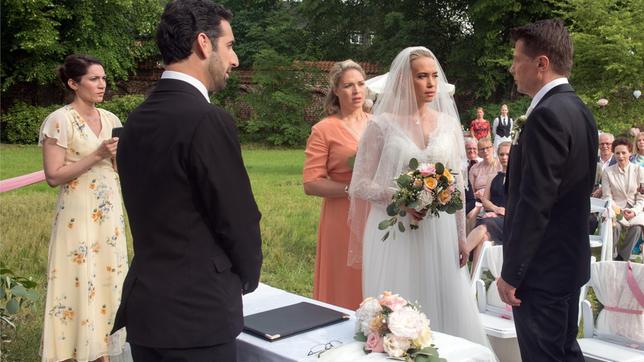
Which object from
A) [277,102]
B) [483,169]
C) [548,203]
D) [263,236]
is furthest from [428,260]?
[277,102]

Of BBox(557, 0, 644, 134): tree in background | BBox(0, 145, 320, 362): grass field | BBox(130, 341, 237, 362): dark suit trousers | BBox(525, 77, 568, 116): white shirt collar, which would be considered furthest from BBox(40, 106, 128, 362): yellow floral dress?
BBox(557, 0, 644, 134): tree in background

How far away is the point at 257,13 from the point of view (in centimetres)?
3994

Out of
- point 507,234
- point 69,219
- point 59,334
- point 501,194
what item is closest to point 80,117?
point 69,219

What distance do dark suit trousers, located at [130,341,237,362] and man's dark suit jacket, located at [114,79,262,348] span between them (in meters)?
0.03

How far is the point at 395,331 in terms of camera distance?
8.16ft

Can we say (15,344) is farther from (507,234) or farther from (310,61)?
(310,61)

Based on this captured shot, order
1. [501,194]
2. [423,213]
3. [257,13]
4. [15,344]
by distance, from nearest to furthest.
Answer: [423,213], [15,344], [501,194], [257,13]

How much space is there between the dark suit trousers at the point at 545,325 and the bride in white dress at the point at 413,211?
1038 mm

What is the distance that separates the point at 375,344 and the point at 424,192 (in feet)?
4.79

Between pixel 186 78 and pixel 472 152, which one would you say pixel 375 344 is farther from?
pixel 472 152

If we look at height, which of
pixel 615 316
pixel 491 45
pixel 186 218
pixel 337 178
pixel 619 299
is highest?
pixel 491 45

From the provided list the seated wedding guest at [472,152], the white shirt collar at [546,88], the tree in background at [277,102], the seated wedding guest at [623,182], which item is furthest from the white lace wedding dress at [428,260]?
the tree in background at [277,102]

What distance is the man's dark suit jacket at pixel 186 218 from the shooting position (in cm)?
209

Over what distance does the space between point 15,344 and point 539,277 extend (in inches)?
153
